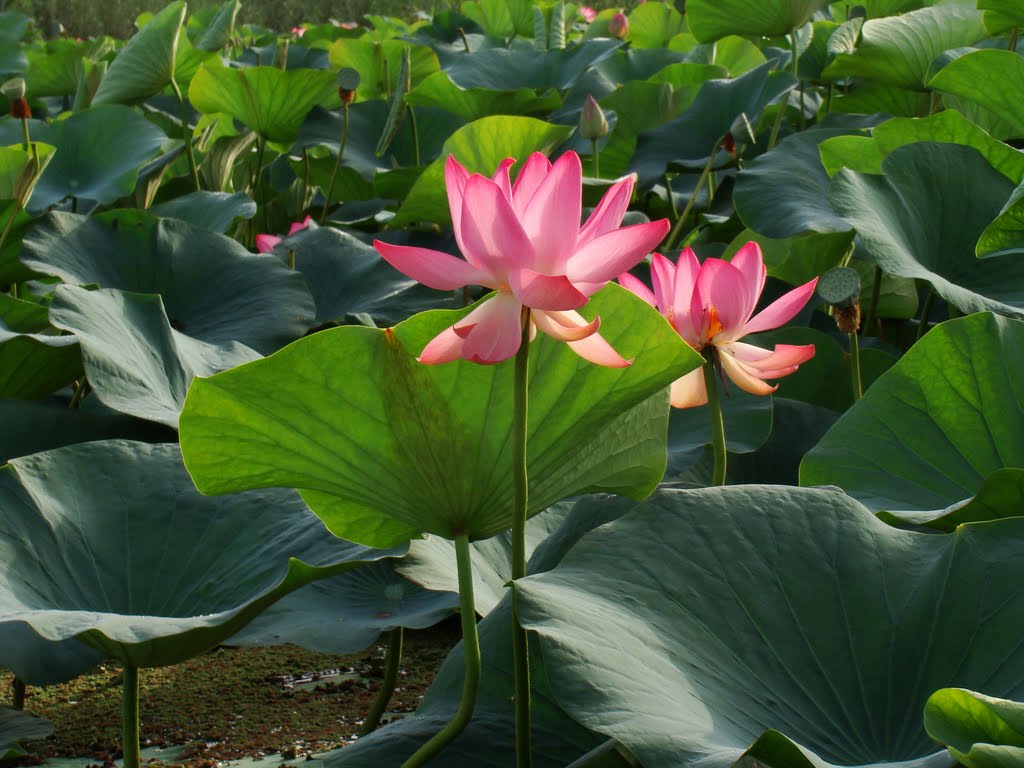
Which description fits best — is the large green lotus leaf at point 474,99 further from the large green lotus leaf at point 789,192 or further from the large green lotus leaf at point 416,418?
the large green lotus leaf at point 416,418

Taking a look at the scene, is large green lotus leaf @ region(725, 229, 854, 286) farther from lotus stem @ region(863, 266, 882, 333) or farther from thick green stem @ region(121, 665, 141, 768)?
thick green stem @ region(121, 665, 141, 768)

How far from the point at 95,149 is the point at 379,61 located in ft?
2.71

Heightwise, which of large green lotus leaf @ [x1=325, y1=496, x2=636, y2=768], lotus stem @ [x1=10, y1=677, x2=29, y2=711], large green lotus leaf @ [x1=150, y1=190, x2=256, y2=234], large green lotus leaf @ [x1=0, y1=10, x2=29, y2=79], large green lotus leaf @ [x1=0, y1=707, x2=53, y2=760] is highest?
large green lotus leaf @ [x1=0, y1=10, x2=29, y2=79]

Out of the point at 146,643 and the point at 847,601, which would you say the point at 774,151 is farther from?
the point at 146,643

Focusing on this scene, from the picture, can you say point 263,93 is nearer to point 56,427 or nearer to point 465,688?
point 56,427

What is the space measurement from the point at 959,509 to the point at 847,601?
16 centimetres

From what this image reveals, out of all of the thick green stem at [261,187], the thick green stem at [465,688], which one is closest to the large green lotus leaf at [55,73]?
the thick green stem at [261,187]

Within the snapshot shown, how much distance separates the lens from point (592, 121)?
6.36 ft

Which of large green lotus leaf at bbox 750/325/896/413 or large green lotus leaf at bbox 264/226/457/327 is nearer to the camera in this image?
large green lotus leaf at bbox 750/325/896/413

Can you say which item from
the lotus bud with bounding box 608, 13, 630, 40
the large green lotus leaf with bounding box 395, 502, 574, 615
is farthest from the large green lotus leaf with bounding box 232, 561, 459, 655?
the lotus bud with bounding box 608, 13, 630, 40

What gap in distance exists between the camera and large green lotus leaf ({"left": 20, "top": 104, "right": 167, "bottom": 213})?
7.34 ft

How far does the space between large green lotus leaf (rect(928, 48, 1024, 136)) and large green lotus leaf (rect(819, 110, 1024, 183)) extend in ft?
0.26

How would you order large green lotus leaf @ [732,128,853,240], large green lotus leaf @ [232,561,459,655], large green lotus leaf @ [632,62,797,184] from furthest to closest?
1. large green lotus leaf @ [632,62,797,184]
2. large green lotus leaf @ [732,128,853,240]
3. large green lotus leaf @ [232,561,459,655]

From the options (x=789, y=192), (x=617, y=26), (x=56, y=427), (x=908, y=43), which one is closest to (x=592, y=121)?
(x=789, y=192)
